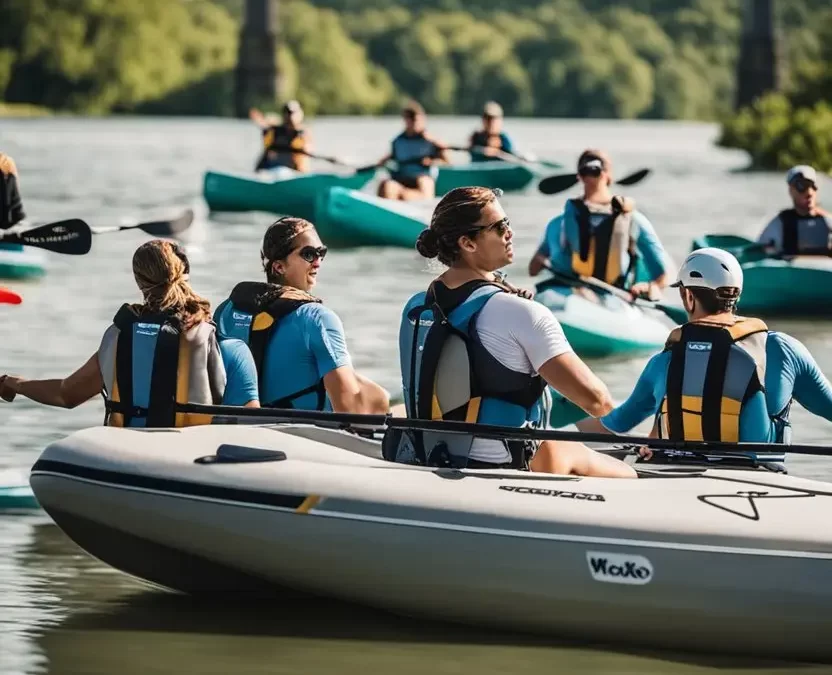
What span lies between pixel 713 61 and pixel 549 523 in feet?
288

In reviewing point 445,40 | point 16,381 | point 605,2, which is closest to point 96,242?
point 16,381

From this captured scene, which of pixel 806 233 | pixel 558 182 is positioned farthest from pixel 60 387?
pixel 806 233

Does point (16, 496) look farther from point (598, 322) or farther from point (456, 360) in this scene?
point (598, 322)

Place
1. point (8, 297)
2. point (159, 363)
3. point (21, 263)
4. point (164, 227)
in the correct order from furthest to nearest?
point (21, 263), point (164, 227), point (8, 297), point (159, 363)

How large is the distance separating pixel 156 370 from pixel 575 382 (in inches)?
53.6

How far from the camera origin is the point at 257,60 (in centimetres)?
6488

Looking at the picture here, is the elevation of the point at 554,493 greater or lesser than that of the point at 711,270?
lesser

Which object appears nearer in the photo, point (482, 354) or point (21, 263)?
point (482, 354)

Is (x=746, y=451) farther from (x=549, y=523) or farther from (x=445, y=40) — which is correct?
(x=445, y=40)

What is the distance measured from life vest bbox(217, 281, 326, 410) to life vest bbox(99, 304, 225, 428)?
252 mm

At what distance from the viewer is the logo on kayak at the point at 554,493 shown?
19.3 feet

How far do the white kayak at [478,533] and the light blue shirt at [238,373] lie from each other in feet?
0.66

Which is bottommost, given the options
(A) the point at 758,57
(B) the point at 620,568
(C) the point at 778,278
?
(B) the point at 620,568

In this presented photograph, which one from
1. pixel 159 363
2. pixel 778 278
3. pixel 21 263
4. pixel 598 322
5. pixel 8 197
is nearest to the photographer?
pixel 159 363
